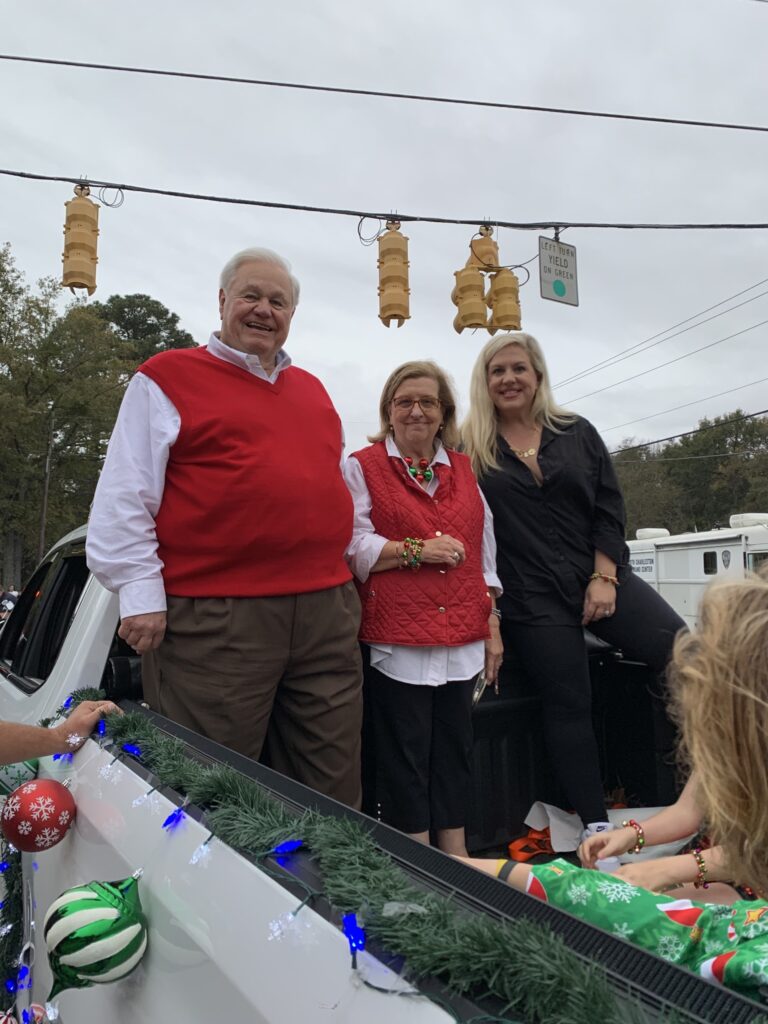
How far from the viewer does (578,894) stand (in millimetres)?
1084

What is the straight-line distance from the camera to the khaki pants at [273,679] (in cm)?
197

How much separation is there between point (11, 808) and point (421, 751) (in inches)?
45.9

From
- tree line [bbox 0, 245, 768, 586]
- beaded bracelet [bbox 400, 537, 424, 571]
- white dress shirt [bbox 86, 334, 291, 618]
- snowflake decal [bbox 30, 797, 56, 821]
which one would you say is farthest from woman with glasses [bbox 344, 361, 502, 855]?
tree line [bbox 0, 245, 768, 586]

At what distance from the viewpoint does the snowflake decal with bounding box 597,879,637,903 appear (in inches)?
41.3

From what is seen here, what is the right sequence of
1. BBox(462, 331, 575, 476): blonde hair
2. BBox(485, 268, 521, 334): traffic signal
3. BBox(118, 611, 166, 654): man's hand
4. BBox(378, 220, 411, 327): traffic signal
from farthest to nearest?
A: BBox(485, 268, 521, 334): traffic signal
BBox(378, 220, 411, 327): traffic signal
BBox(462, 331, 575, 476): blonde hair
BBox(118, 611, 166, 654): man's hand

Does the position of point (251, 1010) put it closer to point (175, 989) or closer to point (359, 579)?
point (175, 989)

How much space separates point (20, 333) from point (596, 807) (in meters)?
28.1

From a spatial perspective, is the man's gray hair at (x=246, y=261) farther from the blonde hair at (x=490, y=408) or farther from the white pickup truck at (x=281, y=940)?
the white pickup truck at (x=281, y=940)

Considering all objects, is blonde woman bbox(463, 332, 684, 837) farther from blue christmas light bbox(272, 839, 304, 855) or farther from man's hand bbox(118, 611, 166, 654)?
blue christmas light bbox(272, 839, 304, 855)

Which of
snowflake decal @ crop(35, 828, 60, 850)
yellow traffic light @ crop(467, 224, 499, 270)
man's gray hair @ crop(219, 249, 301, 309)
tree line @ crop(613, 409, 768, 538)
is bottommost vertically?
snowflake decal @ crop(35, 828, 60, 850)

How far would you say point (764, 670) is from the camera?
86cm

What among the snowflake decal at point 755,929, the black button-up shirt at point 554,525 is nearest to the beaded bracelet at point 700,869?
the snowflake decal at point 755,929

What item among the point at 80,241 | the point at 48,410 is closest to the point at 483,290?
the point at 80,241

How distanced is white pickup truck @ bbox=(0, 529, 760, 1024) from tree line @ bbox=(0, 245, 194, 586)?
83.3ft
